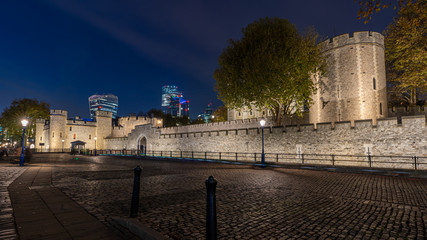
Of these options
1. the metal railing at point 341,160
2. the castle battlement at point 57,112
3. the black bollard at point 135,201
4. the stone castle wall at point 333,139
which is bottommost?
the metal railing at point 341,160

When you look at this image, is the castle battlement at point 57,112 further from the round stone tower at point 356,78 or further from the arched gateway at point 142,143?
the round stone tower at point 356,78

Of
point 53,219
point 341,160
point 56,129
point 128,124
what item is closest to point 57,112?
point 56,129

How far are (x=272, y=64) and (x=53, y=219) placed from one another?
18610 millimetres

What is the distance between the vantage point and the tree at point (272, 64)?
64.3 feet

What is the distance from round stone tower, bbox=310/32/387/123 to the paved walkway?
22.6 m

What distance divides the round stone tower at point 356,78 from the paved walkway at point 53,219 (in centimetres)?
2261

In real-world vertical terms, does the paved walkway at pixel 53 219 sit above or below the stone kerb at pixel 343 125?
below

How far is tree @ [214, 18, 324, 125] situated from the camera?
1959cm

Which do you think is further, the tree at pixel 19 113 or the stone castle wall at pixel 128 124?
the stone castle wall at pixel 128 124

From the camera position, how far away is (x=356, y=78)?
68.1ft

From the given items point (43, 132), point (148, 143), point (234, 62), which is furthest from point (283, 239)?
point (43, 132)

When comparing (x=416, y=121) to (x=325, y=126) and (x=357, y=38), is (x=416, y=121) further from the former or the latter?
(x=357, y=38)

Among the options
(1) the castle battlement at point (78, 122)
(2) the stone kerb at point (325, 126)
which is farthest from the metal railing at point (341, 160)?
(1) the castle battlement at point (78, 122)

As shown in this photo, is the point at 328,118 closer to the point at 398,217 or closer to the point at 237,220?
the point at 398,217
